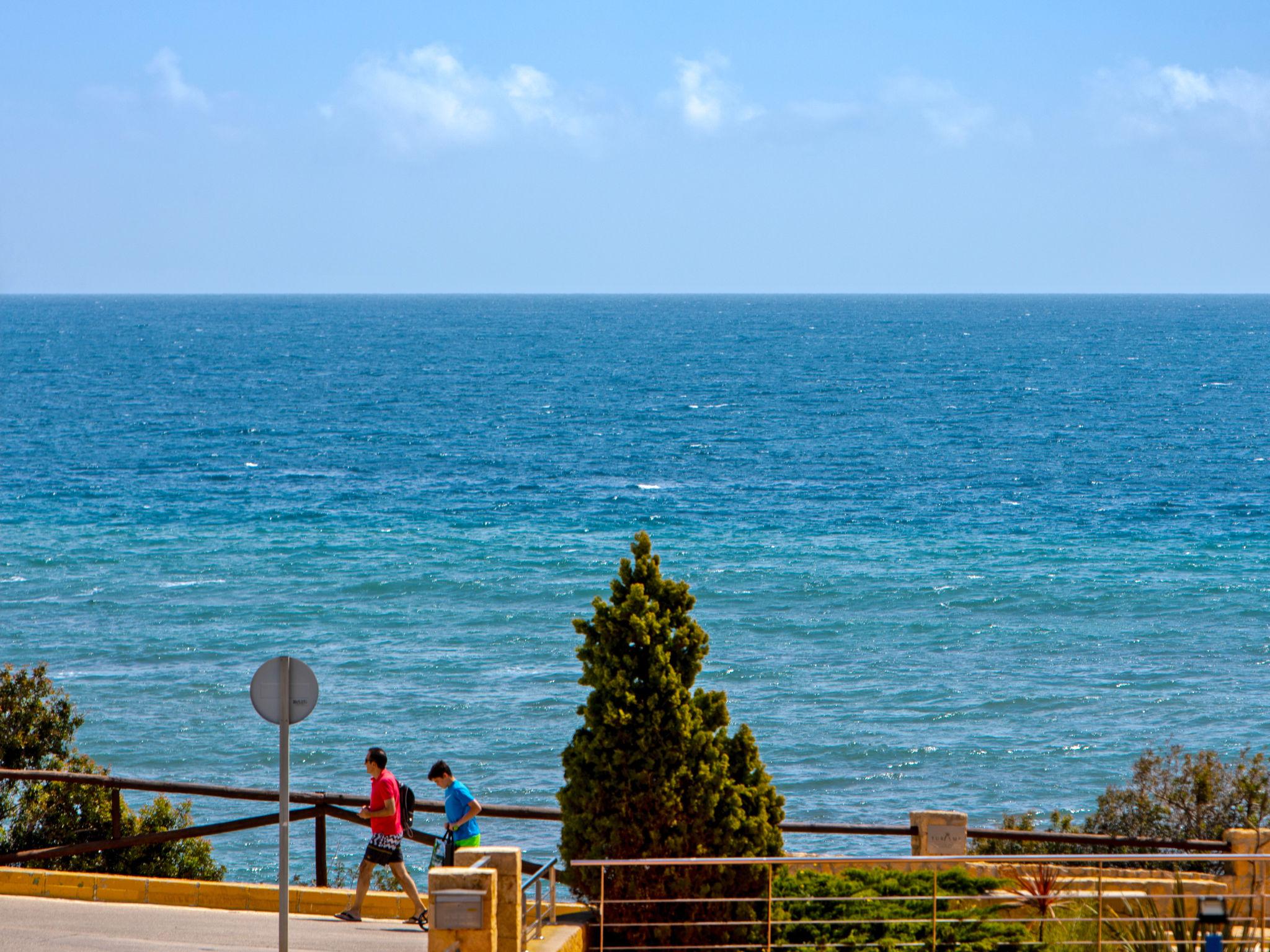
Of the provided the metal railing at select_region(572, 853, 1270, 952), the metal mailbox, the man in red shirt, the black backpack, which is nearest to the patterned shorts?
the man in red shirt

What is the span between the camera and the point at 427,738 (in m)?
34.4

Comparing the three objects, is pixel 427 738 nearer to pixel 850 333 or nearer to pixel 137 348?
pixel 137 348

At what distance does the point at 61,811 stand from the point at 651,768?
909 cm

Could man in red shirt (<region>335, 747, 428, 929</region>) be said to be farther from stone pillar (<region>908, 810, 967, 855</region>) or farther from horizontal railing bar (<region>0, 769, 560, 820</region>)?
stone pillar (<region>908, 810, 967, 855</region>)

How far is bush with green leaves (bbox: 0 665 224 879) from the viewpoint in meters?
17.0

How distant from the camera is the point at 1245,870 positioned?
1302 centimetres

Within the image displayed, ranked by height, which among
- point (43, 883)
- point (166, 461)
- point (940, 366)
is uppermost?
point (940, 366)

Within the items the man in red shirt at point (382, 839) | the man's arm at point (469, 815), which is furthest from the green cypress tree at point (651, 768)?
the man in red shirt at point (382, 839)

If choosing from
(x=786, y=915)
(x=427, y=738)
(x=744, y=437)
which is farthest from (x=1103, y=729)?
(x=744, y=437)

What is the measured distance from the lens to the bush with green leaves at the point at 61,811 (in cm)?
1698

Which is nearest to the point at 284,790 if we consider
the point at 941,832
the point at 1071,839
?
the point at 941,832

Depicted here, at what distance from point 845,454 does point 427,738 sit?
2161 inches

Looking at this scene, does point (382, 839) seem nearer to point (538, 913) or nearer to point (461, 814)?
point (461, 814)

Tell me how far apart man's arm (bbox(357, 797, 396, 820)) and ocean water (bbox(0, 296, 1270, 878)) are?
13.4m
